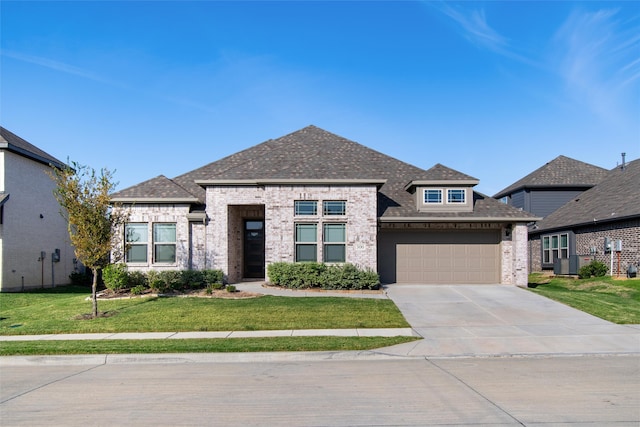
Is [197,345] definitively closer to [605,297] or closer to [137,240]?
[137,240]

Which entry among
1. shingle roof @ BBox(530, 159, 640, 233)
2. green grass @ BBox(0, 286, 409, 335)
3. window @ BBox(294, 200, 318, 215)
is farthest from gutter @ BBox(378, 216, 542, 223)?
shingle roof @ BBox(530, 159, 640, 233)

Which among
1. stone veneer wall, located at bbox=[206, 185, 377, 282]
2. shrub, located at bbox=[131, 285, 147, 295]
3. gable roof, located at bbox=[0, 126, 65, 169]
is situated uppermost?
gable roof, located at bbox=[0, 126, 65, 169]

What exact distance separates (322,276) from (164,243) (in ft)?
22.9

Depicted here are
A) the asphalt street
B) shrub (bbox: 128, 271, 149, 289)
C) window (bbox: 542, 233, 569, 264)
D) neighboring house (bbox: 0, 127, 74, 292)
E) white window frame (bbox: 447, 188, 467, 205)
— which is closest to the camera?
the asphalt street

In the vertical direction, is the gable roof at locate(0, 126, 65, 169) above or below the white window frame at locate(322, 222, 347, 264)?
above

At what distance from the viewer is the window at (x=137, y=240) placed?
2027 centimetres

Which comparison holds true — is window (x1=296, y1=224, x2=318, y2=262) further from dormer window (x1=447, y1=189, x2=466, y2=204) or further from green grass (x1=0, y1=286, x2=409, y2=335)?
dormer window (x1=447, y1=189, x2=466, y2=204)

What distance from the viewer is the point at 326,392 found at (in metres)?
7.01

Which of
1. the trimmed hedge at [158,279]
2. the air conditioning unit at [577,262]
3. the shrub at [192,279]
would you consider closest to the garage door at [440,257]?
the trimmed hedge at [158,279]

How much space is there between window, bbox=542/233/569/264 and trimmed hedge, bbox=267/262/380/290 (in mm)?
15871

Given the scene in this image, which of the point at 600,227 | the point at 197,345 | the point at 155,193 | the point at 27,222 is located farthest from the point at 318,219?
the point at 600,227

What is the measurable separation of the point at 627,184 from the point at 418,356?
77.1 feet

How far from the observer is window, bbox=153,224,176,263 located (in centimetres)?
2019

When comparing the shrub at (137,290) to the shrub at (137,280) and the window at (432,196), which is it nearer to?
the shrub at (137,280)
